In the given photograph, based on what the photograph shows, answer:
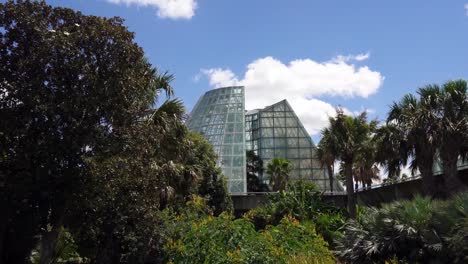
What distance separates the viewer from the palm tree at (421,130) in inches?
779

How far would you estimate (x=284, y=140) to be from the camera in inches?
2544

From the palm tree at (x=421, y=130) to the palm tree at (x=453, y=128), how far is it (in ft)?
0.96

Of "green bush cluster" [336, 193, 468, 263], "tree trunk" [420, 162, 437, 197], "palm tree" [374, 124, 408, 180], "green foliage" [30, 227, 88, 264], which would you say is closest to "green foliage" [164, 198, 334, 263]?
"green bush cluster" [336, 193, 468, 263]

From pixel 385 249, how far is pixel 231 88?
55.6 metres

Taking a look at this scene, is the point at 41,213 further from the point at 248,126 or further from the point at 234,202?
the point at 248,126

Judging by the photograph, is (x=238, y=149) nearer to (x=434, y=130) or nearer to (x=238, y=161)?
(x=238, y=161)

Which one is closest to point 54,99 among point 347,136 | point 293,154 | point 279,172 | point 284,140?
point 347,136

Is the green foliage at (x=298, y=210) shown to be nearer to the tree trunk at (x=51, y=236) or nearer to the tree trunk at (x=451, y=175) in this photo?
the tree trunk at (x=451, y=175)

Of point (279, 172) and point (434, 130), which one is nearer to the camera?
point (434, 130)

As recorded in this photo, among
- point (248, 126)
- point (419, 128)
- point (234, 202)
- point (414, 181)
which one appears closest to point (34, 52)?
point (419, 128)

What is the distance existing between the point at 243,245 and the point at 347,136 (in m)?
15.4

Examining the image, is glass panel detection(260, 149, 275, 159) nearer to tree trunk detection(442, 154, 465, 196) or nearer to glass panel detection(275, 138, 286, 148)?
glass panel detection(275, 138, 286, 148)

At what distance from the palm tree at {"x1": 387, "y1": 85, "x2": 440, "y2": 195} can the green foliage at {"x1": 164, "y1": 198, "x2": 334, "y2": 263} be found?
8942 millimetres

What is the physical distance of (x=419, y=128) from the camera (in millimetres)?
19797
